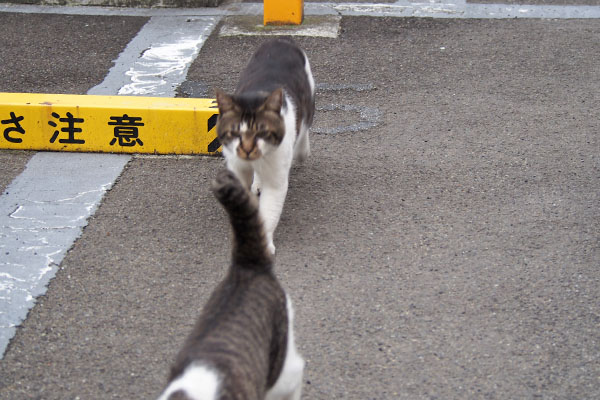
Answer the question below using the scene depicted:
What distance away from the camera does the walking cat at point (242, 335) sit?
2053 mm

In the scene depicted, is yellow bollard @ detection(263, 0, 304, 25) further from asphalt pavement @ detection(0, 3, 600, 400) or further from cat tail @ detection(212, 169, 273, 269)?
cat tail @ detection(212, 169, 273, 269)

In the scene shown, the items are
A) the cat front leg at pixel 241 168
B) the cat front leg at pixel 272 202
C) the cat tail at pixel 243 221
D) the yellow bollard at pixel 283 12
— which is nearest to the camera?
Answer: the cat tail at pixel 243 221

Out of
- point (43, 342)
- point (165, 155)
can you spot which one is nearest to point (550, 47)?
point (165, 155)

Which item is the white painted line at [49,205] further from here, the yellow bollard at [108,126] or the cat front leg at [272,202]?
the cat front leg at [272,202]

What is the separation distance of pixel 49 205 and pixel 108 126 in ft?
2.58

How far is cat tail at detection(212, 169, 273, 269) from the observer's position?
2.21 metres

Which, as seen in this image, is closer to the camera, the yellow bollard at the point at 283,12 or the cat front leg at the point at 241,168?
the cat front leg at the point at 241,168

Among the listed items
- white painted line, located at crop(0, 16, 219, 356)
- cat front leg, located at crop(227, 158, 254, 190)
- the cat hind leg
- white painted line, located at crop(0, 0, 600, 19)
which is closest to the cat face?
cat front leg, located at crop(227, 158, 254, 190)

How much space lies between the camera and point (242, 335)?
2.21 meters

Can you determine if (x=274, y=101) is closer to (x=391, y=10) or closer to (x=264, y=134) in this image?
(x=264, y=134)

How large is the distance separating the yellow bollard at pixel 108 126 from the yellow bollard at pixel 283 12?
2.53 metres

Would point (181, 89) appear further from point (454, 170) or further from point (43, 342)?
point (43, 342)

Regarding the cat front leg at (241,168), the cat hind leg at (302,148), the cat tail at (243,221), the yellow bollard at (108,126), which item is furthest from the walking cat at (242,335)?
the yellow bollard at (108,126)

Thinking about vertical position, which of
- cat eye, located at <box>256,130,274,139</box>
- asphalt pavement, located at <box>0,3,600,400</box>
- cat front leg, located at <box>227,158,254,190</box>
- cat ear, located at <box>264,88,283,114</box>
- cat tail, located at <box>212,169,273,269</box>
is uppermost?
cat tail, located at <box>212,169,273,269</box>
